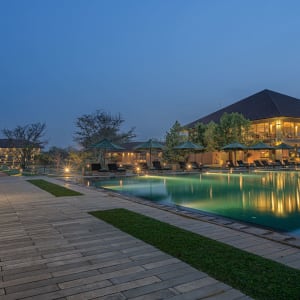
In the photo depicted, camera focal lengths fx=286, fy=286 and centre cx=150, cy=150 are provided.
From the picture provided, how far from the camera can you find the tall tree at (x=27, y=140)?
102 ft

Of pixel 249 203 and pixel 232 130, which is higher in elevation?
pixel 232 130

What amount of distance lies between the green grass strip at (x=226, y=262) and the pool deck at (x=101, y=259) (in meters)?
0.14

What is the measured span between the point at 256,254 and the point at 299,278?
74cm

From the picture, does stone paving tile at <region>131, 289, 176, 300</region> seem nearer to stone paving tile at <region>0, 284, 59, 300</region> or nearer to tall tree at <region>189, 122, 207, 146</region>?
stone paving tile at <region>0, 284, 59, 300</region>

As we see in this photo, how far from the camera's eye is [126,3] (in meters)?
61.8

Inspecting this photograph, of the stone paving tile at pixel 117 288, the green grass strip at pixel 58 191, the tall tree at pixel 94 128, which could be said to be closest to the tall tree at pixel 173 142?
the tall tree at pixel 94 128

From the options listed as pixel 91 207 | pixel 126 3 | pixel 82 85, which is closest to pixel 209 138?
pixel 91 207

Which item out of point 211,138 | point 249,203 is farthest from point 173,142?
point 249,203

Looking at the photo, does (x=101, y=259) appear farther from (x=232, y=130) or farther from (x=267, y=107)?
(x=267, y=107)

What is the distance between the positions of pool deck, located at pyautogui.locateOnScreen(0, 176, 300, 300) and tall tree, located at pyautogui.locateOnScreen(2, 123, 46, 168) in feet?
88.7

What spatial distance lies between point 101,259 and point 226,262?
145cm

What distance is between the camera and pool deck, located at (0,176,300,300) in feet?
8.59

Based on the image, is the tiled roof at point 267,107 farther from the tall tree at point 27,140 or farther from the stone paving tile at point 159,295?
the stone paving tile at point 159,295

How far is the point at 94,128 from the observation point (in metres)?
25.4
